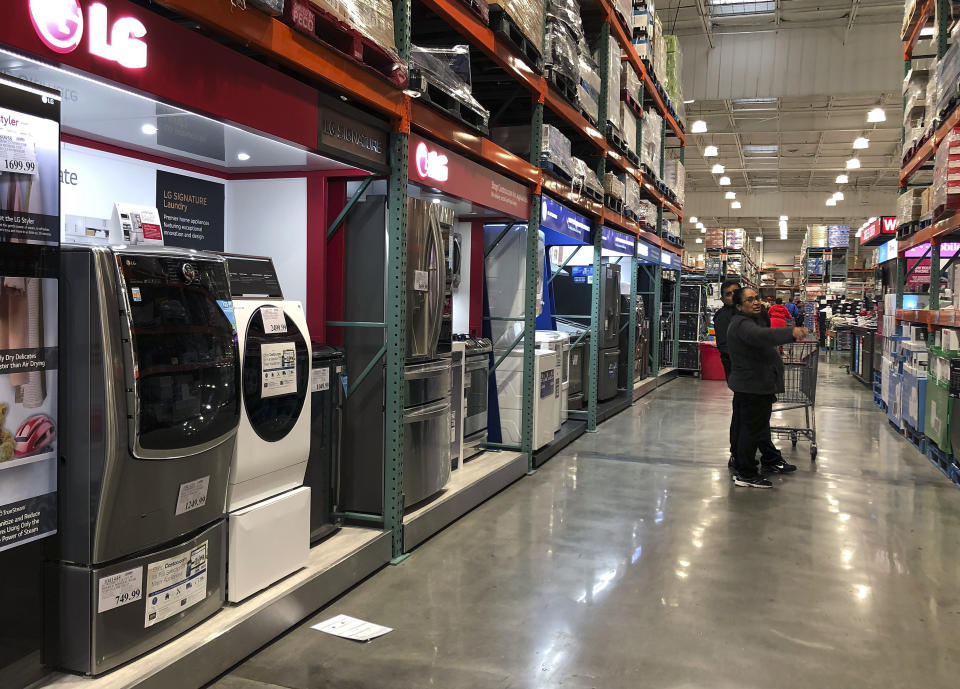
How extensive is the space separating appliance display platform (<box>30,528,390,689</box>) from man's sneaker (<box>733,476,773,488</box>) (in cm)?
322

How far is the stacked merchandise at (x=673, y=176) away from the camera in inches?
482

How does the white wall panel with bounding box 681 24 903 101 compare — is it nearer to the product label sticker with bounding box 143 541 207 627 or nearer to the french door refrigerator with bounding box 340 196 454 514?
the french door refrigerator with bounding box 340 196 454 514

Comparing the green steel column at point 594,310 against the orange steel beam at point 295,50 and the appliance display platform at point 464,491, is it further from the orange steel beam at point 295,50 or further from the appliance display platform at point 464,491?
the orange steel beam at point 295,50

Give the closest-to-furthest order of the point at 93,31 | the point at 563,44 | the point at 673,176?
1. the point at 93,31
2. the point at 563,44
3. the point at 673,176

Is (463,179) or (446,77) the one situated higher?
(446,77)

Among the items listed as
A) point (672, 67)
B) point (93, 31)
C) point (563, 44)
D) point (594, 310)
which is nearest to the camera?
point (93, 31)

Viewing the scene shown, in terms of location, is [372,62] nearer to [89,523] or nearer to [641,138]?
[89,523]

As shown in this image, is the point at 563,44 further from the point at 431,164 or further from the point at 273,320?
the point at 273,320

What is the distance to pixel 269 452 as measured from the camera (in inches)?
121

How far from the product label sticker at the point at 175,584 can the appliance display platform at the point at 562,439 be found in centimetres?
394

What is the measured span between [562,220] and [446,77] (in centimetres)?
254

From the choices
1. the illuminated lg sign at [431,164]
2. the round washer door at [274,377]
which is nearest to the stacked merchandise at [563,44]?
the illuminated lg sign at [431,164]

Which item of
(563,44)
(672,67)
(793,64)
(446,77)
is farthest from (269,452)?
(793,64)

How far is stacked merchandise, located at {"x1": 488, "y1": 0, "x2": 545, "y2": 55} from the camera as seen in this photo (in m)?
4.95
